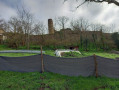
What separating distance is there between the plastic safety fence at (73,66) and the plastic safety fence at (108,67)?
0.34 meters

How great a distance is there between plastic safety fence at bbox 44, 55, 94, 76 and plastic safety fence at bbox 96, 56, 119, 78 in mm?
335

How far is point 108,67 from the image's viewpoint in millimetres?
3262

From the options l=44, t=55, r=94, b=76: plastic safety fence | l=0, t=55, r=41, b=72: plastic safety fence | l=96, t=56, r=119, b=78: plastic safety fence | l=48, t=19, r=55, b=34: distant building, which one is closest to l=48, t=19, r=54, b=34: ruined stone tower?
l=48, t=19, r=55, b=34: distant building

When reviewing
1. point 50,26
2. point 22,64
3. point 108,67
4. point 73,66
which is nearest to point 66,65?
point 73,66

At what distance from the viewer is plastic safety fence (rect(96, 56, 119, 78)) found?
324 centimetres

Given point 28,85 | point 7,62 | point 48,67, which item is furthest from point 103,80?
point 7,62

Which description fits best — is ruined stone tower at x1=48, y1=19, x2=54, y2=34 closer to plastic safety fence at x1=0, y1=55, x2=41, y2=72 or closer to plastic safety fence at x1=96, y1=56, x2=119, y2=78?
plastic safety fence at x1=0, y1=55, x2=41, y2=72

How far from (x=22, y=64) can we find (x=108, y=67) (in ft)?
13.7

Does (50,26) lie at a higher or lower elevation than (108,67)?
higher

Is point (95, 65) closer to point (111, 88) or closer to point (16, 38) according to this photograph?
point (111, 88)

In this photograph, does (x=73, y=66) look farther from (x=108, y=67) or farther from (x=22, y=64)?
(x=22, y=64)

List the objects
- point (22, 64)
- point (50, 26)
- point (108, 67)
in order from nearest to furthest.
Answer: point (108, 67) → point (22, 64) → point (50, 26)

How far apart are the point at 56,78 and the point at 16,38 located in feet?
50.0

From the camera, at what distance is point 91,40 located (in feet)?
60.8
